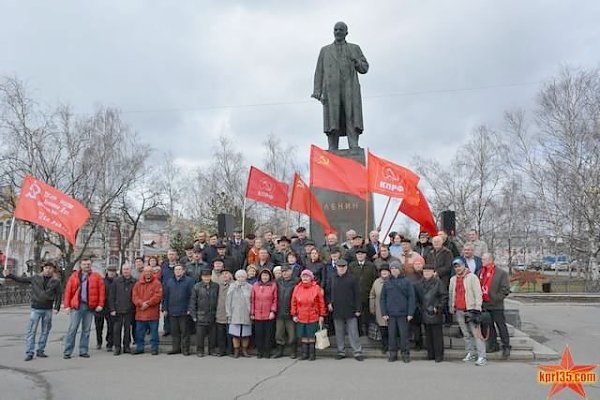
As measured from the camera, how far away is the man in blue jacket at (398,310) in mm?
8953

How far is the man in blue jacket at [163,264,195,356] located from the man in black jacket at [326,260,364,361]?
2.74 metres

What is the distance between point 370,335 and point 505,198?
42973mm

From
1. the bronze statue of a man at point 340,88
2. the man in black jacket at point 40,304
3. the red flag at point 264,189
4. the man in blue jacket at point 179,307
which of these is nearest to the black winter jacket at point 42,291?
the man in black jacket at point 40,304

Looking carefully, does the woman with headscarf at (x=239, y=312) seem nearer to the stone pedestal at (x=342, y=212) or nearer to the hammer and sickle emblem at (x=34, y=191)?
the stone pedestal at (x=342, y=212)

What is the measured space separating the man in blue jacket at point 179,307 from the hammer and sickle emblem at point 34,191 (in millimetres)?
2934

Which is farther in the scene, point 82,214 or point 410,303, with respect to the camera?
point 82,214

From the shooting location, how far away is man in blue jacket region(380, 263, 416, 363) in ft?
29.4

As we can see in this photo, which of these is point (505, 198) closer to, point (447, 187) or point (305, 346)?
point (447, 187)

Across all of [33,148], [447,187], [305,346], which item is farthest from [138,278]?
[447,187]

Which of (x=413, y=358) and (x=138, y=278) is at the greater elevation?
(x=138, y=278)

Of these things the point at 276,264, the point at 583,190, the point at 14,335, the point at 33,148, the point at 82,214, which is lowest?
the point at 14,335

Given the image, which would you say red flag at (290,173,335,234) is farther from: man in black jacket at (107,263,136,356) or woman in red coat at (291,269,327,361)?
man in black jacket at (107,263,136,356)

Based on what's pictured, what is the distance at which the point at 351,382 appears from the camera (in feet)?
24.0

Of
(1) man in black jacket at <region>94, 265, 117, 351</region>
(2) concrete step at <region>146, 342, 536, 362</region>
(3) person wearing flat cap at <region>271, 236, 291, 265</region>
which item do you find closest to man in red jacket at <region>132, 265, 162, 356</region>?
(1) man in black jacket at <region>94, 265, 117, 351</region>
